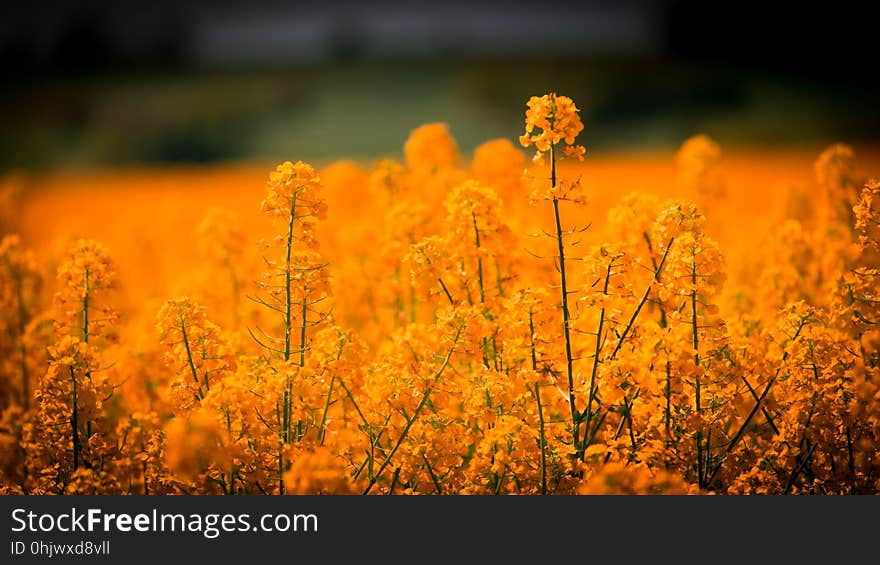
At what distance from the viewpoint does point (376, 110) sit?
2520cm

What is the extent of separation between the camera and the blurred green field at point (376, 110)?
640 inches

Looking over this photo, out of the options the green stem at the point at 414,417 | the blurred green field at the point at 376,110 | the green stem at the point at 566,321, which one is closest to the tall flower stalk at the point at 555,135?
the green stem at the point at 566,321

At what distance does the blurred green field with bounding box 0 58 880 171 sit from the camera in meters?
16.3

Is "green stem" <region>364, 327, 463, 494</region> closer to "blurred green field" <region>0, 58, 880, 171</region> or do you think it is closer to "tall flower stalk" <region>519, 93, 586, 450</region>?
"tall flower stalk" <region>519, 93, 586, 450</region>

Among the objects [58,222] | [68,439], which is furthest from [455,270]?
[58,222]

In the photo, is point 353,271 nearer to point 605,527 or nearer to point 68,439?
point 68,439

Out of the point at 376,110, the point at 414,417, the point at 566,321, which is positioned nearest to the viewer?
the point at 414,417

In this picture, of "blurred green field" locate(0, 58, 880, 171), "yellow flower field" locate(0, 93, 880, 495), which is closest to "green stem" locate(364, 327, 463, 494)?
"yellow flower field" locate(0, 93, 880, 495)

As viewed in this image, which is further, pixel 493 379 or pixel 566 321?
pixel 566 321

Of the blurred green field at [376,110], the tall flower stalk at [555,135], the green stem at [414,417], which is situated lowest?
the green stem at [414,417]

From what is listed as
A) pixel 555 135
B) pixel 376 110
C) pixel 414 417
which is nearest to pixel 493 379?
pixel 414 417

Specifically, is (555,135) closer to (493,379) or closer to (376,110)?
(493,379)

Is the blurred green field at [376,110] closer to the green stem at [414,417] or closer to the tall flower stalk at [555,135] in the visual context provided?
the tall flower stalk at [555,135]

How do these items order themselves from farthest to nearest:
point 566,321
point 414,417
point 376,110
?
1. point 376,110
2. point 566,321
3. point 414,417
